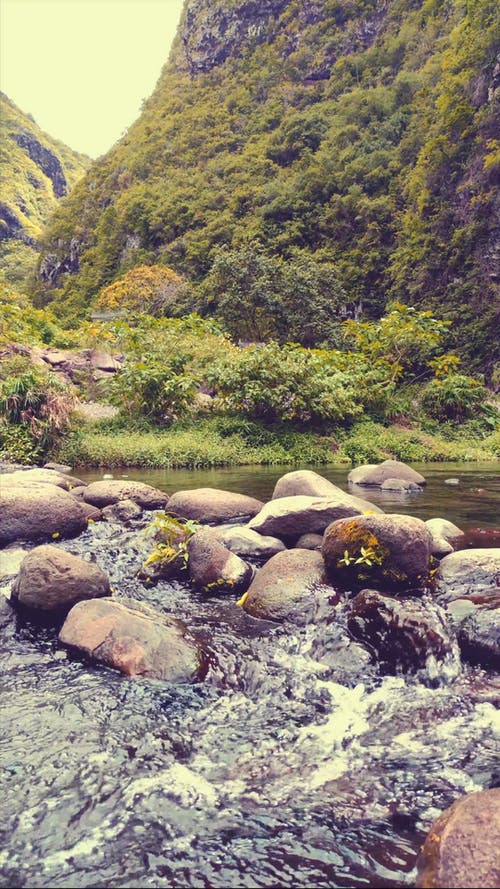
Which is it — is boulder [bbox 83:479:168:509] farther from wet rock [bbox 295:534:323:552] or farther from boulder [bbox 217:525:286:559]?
wet rock [bbox 295:534:323:552]

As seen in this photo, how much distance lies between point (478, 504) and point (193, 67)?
84.5 m

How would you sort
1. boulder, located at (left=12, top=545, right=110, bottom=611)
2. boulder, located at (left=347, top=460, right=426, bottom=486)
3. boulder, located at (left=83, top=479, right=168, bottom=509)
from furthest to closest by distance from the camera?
boulder, located at (left=347, top=460, right=426, bottom=486), boulder, located at (left=83, top=479, right=168, bottom=509), boulder, located at (left=12, top=545, right=110, bottom=611)

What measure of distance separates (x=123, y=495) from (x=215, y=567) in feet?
12.9

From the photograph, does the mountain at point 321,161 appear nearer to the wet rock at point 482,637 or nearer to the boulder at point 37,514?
the boulder at point 37,514

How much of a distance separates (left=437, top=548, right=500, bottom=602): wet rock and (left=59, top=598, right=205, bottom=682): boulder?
2.61m

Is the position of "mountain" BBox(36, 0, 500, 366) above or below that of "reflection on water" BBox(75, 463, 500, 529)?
above

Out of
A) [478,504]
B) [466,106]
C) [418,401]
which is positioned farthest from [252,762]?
[466,106]

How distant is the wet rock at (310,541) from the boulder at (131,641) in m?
2.42

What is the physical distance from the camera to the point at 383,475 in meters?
14.5

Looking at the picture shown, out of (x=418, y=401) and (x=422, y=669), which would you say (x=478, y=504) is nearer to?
(x=422, y=669)

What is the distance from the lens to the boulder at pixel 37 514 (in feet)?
24.0

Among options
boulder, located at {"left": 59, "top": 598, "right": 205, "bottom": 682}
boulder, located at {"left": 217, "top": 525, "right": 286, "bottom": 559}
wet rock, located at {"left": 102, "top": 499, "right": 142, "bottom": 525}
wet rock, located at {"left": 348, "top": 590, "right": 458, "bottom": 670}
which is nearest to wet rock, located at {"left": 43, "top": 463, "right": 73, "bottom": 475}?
wet rock, located at {"left": 102, "top": 499, "right": 142, "bottom": 525}

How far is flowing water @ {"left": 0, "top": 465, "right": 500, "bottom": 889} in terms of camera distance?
2.65m

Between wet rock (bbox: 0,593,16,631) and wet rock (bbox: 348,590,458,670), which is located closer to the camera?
wet rock (bbox: 348,590,458,670)
